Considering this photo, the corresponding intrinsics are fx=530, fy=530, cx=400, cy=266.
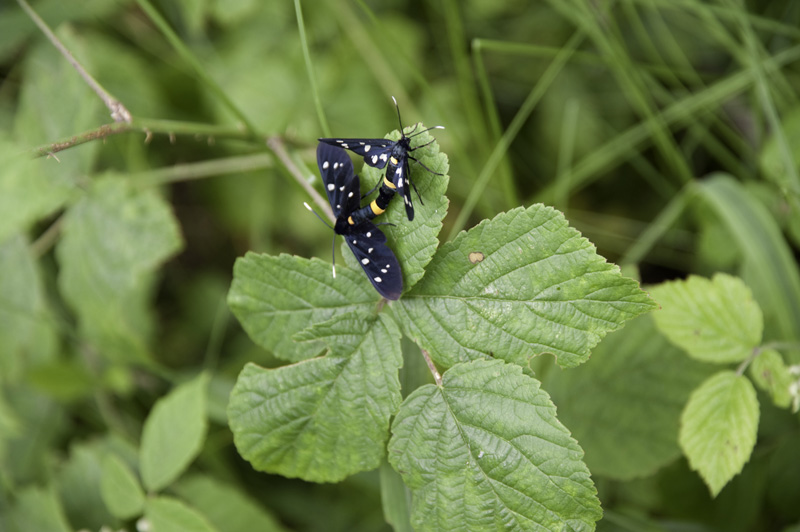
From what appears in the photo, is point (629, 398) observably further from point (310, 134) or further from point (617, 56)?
point (310, 134)

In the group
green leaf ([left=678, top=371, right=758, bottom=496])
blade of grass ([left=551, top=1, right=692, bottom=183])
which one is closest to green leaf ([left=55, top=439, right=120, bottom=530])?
green leaf ([left=678, top=371, right=758, bottom=496])

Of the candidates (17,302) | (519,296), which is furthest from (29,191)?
(519,296)

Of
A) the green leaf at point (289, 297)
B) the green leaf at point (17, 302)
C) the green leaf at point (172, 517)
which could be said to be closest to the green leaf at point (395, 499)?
the green leaf at point (289, 297)

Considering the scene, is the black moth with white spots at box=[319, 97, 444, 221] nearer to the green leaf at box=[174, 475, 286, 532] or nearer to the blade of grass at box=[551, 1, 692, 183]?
the blade of grass at box=[551, 1, 692, 183]

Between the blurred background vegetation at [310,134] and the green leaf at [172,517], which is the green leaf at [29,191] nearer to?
the blurred background vegetation at [310,134]

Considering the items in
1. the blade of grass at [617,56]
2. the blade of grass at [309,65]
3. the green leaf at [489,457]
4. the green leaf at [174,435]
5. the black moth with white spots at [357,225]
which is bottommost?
the green leaf at [174,435]
